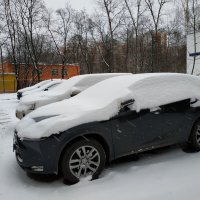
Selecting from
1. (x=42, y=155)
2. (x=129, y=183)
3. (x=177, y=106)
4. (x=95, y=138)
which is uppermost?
(x=177, y=106)

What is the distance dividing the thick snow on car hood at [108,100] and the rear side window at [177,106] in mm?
72

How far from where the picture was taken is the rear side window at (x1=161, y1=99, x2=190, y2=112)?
468 cm

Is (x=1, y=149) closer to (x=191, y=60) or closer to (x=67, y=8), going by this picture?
(x=191, y=60)

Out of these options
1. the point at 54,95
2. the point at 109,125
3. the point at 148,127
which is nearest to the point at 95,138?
the point at 109,125

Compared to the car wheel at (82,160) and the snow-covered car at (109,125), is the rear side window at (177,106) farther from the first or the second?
the car wheel at (82,160)

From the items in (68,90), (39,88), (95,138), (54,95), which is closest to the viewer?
(95,138)

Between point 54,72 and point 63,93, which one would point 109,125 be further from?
point 54,72

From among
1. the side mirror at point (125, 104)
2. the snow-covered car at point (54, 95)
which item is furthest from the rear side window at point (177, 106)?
the snow-covered car at point (54, 95)

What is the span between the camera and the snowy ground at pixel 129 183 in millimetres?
3541

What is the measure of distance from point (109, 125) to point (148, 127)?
0.74 metres

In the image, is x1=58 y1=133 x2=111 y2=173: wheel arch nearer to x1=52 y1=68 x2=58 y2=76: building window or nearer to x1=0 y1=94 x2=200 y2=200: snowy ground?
Result: x1=0 y1=94 x2=200 y2=200: snowy ground

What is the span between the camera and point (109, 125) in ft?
13.6

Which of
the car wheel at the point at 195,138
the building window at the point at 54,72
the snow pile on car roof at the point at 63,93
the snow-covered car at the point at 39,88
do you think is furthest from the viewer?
the building window at the point at 54,72

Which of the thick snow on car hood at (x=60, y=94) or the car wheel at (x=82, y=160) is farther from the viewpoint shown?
the thick snow on car hood at (x=60, y=94)
